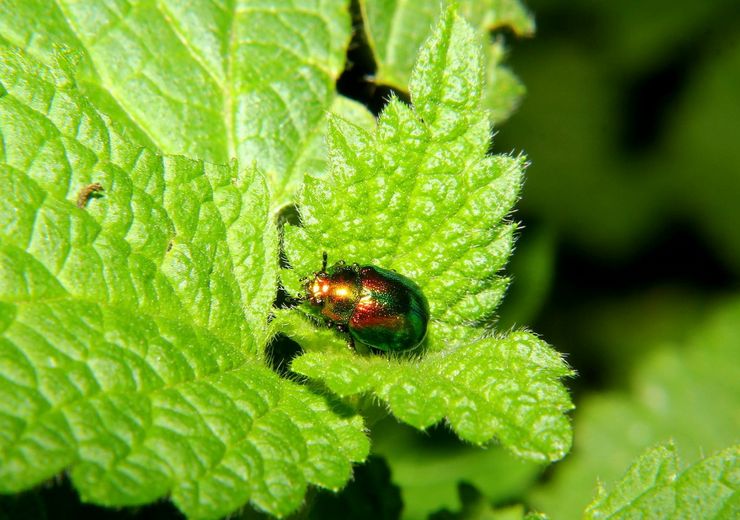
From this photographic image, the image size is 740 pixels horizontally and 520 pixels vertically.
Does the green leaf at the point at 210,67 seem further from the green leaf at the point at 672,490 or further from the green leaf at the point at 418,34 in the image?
the green leaf at the point at 672,490

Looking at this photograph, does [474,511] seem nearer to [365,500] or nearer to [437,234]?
[365,500]

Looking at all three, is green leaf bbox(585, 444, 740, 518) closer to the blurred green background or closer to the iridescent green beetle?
the iridescent green beetle

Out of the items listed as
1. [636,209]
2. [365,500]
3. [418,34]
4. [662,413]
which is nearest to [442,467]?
[365,500]

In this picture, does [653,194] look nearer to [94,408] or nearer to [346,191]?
[346,191]

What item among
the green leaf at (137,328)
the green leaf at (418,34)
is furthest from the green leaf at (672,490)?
the green leaf at (418,34)

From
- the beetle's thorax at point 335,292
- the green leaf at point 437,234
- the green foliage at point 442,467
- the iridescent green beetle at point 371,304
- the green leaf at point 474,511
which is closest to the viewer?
the green leaf at point 437,234
